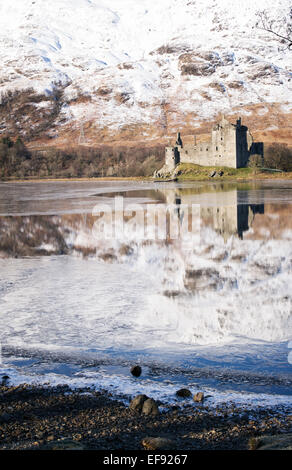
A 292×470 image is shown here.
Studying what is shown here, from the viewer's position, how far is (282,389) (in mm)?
6828

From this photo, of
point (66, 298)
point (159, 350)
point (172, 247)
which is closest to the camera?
point (159, 350)

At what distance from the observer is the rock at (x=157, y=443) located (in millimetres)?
5383

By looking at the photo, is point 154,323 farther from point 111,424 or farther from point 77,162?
point 77,162

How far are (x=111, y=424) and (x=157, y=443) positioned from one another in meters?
0.77

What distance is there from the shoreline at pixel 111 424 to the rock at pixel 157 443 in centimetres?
6

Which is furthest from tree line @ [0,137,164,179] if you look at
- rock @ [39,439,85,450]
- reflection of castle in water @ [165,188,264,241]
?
rock @ [39,439,85,450]

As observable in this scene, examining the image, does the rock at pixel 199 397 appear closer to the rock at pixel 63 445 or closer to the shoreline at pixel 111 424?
the shoreline at pixel 111 424

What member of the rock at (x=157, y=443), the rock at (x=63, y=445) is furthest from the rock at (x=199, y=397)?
the rock at (x=63, y=445)

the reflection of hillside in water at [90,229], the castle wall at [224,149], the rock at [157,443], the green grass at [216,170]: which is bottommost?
the rock at [157,443]

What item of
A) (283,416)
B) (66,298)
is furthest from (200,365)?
(66,298)

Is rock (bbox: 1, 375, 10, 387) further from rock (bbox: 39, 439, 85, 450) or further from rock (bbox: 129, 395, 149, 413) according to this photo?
rock (bbox: 39, 439, 85, 450)

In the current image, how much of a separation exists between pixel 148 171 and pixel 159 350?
10444 centimetres
